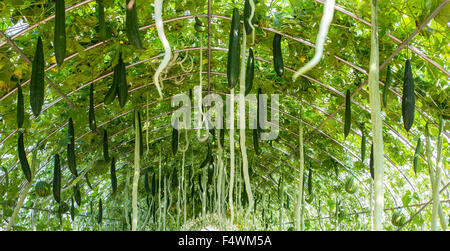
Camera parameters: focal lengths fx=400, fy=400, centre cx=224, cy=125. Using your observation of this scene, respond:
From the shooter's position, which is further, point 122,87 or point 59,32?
point 122,87

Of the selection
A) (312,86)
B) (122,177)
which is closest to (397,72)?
(312,86)

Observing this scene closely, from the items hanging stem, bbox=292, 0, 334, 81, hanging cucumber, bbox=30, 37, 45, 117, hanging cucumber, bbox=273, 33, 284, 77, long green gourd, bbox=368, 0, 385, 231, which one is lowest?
long green gourd, bbox=368, 0, 385, 231

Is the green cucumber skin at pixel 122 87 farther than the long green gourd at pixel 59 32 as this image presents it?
Yes

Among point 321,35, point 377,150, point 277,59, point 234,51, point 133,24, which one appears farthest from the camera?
point 277,59

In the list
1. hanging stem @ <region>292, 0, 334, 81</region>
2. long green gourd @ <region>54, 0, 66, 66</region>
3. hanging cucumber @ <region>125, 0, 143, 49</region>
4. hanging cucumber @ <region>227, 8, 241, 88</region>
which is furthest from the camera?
long green gourd @ <region>54, 0, 66, 66</region>

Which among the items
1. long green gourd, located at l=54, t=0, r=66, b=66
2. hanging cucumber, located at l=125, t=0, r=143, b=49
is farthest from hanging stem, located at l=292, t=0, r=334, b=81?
long green gourd, located at l=54, t=0, r=66, b=66

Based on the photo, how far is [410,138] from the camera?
5.68 metres

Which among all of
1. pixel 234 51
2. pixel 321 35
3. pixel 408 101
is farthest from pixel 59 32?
pixel 408 101

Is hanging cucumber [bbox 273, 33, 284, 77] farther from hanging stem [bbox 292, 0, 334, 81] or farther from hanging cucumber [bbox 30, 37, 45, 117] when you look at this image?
hanging stem [bbox 292, 0, 334, 81]

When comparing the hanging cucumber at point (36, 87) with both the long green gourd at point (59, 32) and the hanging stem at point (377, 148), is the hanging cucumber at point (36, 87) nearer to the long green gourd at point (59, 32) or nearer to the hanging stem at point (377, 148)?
the long green gourd at point (59, 32)

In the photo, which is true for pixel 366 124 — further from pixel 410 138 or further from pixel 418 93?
pixel 418 93

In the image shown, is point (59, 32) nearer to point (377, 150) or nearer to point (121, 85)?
point (121, 85)

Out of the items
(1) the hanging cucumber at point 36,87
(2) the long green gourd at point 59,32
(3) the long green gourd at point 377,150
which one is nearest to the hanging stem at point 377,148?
(3) the long green gourd at point 377,150

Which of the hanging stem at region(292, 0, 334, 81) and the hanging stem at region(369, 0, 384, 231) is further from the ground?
the hanging stem at region(292, 0, 334, 81)
